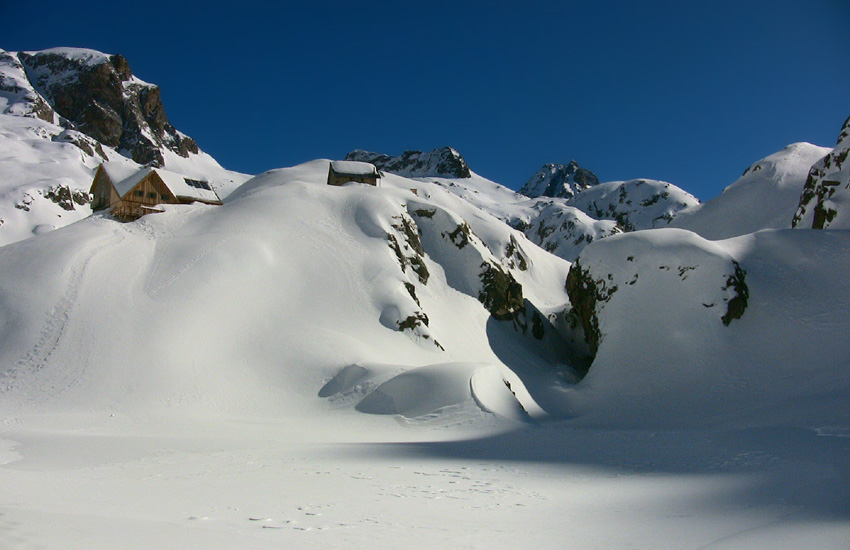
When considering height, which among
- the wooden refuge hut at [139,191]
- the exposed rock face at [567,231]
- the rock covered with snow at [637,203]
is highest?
the rock covered with snow at [637,203]

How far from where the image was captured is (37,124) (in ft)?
389

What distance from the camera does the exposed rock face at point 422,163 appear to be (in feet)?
551

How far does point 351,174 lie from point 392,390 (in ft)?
133

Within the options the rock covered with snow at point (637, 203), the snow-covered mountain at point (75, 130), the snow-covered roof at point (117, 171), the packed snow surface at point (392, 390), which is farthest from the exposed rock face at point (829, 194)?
the snow-covered mountain at point (75, 130)

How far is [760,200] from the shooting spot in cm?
6041

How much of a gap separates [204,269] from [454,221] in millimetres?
22882

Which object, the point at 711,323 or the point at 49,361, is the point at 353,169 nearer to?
the point at 711,323

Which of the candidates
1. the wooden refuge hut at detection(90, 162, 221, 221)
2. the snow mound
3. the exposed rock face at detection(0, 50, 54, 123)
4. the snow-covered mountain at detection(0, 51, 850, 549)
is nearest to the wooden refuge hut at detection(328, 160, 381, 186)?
the snow-covered mountain at detection(0, 51, 850, 549)

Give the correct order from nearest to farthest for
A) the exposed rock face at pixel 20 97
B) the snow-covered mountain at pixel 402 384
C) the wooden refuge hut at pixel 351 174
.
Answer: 1. the snow-covered mountain at pixel 402 384
2. the wooden refuge hut at pixel 351 174
3. the exposed rock face at pixel 20 97

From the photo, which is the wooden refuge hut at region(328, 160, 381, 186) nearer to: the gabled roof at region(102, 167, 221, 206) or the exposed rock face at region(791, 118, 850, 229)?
the gabled roof at region(102, 167, 221, 206)

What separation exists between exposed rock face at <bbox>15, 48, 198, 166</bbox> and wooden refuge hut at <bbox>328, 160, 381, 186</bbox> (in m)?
93.5

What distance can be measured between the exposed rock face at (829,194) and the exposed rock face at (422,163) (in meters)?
128

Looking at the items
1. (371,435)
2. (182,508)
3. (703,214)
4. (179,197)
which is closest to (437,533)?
(182,508)

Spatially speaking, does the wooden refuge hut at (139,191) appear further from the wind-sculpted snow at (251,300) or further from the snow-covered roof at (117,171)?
the wind-sculpted snow at (251,300)
